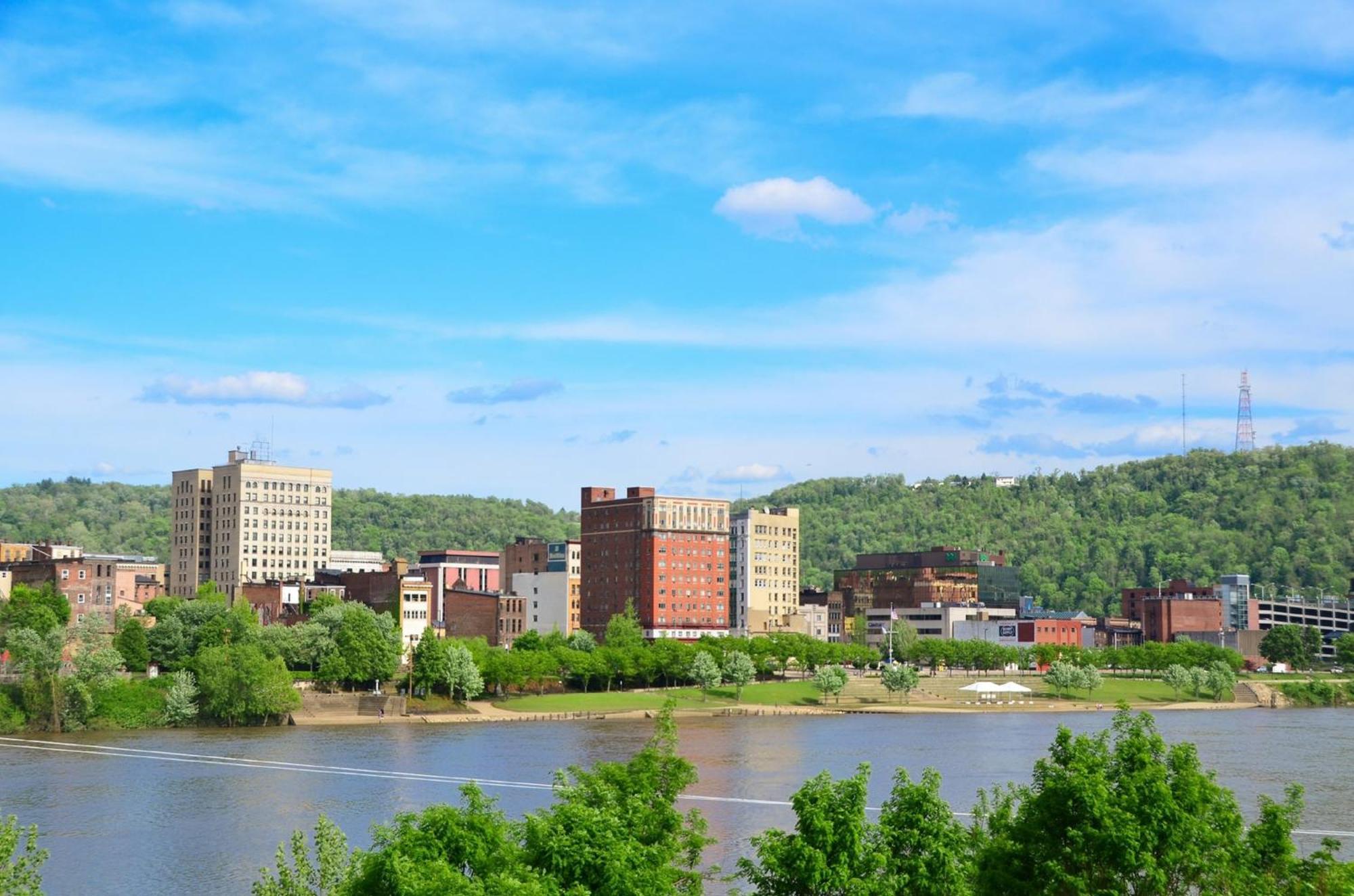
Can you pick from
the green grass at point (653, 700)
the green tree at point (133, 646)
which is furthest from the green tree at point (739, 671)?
the green tree at point (133, 646)

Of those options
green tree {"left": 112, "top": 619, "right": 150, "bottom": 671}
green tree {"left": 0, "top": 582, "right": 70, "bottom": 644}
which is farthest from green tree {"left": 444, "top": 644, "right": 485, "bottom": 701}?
green tree {"left": 0, "top": 582, "right": 70, "bottom": 644}

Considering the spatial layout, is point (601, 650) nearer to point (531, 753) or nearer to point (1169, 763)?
point (531, 753)

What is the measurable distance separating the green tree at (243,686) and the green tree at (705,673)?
5046 centimetres

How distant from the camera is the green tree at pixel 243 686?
149 meters

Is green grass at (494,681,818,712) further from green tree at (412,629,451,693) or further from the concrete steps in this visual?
the concrete steps

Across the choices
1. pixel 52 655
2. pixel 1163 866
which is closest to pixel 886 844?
pixel 1163 866

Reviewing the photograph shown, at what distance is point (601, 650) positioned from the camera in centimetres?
19350

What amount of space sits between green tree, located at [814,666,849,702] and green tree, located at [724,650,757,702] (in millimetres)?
8161

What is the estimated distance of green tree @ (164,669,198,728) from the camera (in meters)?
150

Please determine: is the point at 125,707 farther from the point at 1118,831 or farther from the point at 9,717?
the point at 1118,831

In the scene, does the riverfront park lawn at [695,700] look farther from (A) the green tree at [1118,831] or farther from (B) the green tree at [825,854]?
(A) the green tree at [1118,831]

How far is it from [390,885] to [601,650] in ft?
510

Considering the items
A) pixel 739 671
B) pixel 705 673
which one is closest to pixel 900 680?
pixel 739 671

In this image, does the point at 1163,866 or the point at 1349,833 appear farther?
the point at 1349,833
